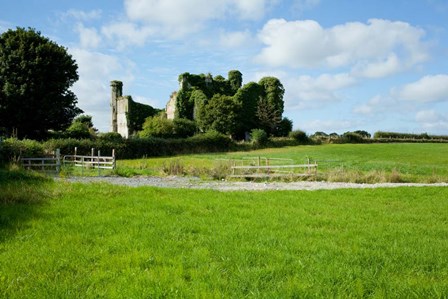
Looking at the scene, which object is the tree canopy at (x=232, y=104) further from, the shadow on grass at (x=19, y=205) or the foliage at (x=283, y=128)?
the shadow on grass at (x=19, y=205)

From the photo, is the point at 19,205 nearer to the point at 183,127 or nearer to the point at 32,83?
the point at 32,83

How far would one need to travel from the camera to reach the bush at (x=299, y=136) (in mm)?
70281

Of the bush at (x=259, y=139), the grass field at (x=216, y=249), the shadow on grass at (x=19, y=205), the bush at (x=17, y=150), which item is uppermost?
the bush at (x=259, y=139)

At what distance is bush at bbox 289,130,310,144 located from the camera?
2767 inches

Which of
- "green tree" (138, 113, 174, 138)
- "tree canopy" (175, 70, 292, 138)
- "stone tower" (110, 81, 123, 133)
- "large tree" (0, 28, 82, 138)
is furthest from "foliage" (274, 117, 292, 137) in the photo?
"large tree" (0, 28, 82, 138)

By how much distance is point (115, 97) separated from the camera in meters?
73.9

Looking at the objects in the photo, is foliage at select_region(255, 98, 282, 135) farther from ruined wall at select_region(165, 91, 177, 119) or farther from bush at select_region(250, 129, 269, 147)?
ruined wall at select_region(165, 91, 177, 119)

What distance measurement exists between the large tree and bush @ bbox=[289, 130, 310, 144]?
122ft

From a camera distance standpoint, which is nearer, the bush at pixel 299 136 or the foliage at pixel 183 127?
the foliage at pixel 183 127

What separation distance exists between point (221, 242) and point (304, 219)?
10.8ft

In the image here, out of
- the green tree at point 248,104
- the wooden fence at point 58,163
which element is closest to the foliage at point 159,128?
the green tree at point 248,104

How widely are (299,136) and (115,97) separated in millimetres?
33191

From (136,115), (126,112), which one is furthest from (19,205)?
(136,115)

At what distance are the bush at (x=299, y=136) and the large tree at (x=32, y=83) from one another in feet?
122
